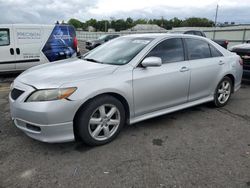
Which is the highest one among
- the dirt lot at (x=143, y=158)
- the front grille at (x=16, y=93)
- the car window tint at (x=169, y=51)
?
the car window tint at (x=169, y=51)

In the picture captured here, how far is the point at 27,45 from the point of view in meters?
7.52

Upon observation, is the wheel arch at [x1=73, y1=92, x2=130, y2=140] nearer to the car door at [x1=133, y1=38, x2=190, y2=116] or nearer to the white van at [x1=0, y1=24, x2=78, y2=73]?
the car door at [x1=133, y1=38, x2=190, y2=116]

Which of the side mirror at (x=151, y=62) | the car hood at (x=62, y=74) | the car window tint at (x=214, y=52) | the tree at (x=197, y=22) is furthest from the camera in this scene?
the tree at (x=197, y=22)

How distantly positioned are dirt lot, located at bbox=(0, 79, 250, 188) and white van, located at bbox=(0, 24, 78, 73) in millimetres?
4104

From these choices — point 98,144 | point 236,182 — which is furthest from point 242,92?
point 98,144

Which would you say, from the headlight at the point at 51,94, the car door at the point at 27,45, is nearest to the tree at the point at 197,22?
the car door at the point at 27,45

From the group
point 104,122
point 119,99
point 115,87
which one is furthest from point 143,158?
point 115,87

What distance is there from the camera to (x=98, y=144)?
3176 mm

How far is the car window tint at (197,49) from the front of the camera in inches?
163

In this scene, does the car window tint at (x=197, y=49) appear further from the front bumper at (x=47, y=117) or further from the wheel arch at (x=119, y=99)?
the front bumper at (x=47, y=117)

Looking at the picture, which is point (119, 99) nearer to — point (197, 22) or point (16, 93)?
point (16, 93)

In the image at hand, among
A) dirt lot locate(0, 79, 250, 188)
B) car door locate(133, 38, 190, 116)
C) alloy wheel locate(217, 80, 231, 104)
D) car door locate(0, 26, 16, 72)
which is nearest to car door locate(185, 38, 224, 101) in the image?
car door locate(133, 38, 190, 116)

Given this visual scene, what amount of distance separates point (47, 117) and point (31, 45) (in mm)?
5626

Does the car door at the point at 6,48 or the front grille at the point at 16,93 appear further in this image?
the car door at the point at 6,48
